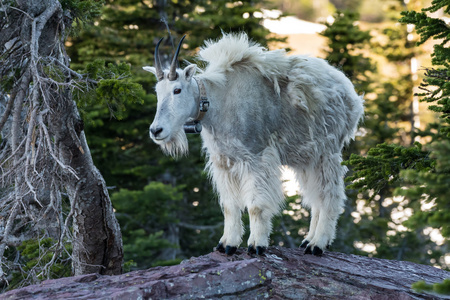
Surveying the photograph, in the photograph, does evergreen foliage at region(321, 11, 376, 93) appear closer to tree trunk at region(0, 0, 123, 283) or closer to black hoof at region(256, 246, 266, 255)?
tree trunk at region(0, 0, 123, 283)

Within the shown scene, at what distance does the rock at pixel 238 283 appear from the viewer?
16.6 feet

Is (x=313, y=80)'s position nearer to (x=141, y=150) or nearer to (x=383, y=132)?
(x=141, y=150)

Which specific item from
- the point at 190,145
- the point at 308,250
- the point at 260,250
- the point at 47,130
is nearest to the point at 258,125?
the point at 260,250

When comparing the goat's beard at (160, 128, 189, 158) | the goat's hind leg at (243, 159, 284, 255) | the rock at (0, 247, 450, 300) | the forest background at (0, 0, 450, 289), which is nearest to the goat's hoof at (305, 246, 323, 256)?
the rock at (0, 247, 450, 300)

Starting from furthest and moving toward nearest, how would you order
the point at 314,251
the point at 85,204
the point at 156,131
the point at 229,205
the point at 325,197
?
the point at 85,204 → the point at 325,197 → the point at 314,251 → the point at 229,205 → the point at 156,131

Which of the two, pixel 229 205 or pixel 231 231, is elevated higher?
pixel 229 205

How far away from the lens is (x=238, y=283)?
204 inches

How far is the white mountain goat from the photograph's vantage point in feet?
19.4

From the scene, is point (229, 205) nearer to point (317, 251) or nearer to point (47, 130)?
point (317, 251)

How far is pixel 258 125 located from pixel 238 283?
1.80 m

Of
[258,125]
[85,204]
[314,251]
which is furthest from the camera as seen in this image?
[85,204]

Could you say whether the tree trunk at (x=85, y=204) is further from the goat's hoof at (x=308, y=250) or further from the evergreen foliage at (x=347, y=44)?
the evergreen foliage at (x=347, y=44)

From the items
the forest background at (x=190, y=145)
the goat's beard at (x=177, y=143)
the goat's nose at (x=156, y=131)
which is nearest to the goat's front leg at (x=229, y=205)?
the goat's beard at (x=177, y=143)

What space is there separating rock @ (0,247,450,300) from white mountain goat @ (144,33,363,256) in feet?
1.61
